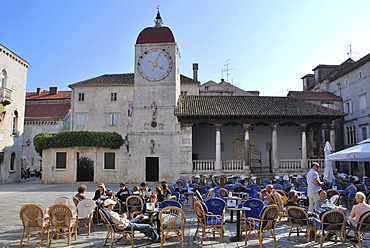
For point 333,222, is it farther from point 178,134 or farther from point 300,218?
point 178,134

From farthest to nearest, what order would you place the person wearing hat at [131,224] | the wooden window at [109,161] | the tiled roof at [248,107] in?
the wooden window at [109,161] → the tiled roof at [248,107] → the person wearing hat at [131,224]

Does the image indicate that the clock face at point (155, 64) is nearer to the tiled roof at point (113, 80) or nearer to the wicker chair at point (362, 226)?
the tiled roof at point (113, 80)

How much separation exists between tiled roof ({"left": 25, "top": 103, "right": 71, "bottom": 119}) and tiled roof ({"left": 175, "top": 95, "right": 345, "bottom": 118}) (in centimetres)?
1909

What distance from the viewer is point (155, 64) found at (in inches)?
988

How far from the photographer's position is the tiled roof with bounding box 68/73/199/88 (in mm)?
34084

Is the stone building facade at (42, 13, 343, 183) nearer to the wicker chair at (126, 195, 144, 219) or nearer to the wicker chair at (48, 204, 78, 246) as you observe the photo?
the wicker chair at (126, 195, 144, 219)

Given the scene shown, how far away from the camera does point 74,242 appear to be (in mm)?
7664

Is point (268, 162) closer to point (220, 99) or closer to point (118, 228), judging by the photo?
point (220, 99)

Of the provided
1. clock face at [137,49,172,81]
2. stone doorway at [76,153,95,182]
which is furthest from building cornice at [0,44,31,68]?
clock face at [137,49,172,81]

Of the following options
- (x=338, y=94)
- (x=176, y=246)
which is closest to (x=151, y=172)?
(x=176, y=246)

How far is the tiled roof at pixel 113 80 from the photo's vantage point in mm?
34084

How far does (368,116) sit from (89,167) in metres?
22.7

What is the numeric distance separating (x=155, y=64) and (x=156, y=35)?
2.31m

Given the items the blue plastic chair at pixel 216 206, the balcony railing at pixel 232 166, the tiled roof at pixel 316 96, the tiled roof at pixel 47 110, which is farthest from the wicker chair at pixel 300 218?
the tiled roof at pixel 47 110
